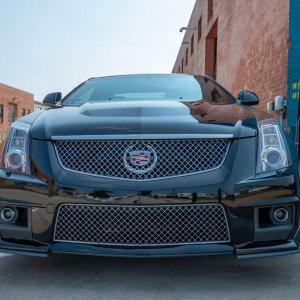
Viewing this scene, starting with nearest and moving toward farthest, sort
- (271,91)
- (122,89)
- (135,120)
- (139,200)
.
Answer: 1. (139,200)
2. (135,120)
3. (122,89)
4. (271,91)

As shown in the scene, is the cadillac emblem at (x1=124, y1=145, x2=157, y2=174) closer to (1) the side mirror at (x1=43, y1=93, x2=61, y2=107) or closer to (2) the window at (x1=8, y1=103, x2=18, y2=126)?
(1) the side mirror at (x1=43, y1=93, x2=61, y2=107)

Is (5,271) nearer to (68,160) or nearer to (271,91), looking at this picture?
(68,160)

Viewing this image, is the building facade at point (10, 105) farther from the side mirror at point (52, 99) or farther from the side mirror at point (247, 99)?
the side mirror at point (247, 99)

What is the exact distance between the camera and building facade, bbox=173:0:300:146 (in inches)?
311

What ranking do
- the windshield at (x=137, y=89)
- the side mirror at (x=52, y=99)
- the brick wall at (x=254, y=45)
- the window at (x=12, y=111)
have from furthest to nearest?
1. the window at (x=12, y=111)
2. the brick wall at (x=254, y=45)
3. the side mirror at (x=52, y=99)
4. the windshield at (x=137, y=89)

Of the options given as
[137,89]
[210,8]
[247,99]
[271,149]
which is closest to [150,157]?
[271,149]

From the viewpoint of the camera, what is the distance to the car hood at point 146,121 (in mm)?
2734

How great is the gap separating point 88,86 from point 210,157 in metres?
2.25

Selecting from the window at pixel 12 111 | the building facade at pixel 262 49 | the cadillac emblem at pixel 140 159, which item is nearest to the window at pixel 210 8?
the building facade at pixel 262 49

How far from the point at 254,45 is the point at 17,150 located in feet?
29.5

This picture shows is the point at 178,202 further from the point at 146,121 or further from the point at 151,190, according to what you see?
the point at 146,121

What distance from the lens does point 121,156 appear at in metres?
2.66

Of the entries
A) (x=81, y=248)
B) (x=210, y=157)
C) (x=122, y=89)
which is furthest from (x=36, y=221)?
(x=122, y=89)

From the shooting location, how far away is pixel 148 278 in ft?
9.21
